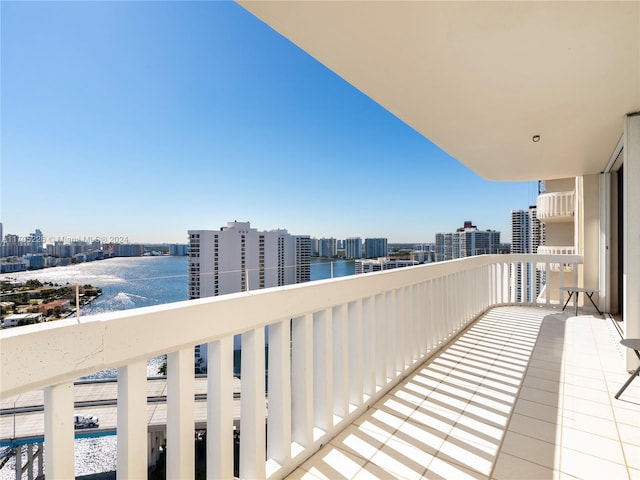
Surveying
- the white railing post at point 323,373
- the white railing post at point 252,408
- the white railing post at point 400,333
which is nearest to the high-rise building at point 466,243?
the white railing post at point 400,333

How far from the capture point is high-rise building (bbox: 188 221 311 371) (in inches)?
53.1

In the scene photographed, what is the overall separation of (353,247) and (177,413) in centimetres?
165

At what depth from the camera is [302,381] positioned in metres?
1.70

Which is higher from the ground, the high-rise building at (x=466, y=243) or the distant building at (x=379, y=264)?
the high-rise building at (x=466, y=243)

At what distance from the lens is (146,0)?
292 cm

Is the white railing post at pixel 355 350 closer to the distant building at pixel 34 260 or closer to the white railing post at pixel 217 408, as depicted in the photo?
the white railing post at pixel 217 408

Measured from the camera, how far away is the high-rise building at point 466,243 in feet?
12.8

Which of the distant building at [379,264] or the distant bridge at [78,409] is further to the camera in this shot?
the distant building at [379,264]

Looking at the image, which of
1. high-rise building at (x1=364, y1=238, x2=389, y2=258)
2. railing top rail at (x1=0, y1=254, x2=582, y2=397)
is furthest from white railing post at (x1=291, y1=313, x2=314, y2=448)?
high-rise building at (x1=364, y1=238, x2=389, y2=258)

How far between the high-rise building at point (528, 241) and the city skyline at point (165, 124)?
2.06 feet

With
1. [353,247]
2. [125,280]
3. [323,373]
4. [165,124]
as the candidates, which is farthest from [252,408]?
[165,124]

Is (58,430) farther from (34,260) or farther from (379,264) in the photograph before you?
(379,264)

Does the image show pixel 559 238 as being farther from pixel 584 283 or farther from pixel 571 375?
pixel 571 375

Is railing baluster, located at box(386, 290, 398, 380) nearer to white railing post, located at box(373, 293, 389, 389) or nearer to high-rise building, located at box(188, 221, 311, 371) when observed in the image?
white railing post, located at box(373, 293, 389, 389)
